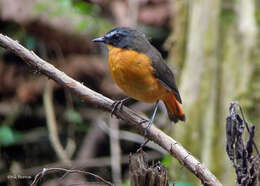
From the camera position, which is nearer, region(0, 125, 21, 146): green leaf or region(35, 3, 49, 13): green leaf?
region(0, 125, 21, 146): green leaf

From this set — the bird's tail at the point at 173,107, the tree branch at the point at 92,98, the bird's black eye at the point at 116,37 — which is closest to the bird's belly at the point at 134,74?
the bird's black eye at the point at 116,37

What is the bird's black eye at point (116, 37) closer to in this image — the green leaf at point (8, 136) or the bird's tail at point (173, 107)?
the bird's tail at point (173, 107)

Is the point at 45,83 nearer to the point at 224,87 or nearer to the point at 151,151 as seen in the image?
the point at 151,151

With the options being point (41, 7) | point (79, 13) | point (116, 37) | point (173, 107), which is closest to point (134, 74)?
point (116, 37)

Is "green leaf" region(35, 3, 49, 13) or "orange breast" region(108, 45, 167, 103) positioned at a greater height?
"green leaf" region(35, 3, 49, 13)

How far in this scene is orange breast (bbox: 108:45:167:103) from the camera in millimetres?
3490

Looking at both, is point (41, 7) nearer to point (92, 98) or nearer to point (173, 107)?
point (173, 107)

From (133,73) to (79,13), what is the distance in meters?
3.16

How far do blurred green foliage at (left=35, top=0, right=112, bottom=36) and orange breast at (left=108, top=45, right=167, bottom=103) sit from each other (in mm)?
2582

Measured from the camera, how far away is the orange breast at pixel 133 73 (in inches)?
137

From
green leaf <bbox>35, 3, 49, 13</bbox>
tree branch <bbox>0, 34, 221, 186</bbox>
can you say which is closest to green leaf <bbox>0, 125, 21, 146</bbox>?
green leaf <bbox>35, 3, 49, 13</bbox>

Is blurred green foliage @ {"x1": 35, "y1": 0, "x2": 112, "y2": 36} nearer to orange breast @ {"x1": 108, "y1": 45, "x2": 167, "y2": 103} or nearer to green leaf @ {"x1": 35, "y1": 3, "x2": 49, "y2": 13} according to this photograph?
green leaf @ {"x1": 35, "y1": 3, "x2": 49, "y2": 13}

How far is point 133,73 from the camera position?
3.50 metres

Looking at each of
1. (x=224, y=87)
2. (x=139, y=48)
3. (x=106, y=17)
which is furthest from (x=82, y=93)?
(x=106, y=17)
